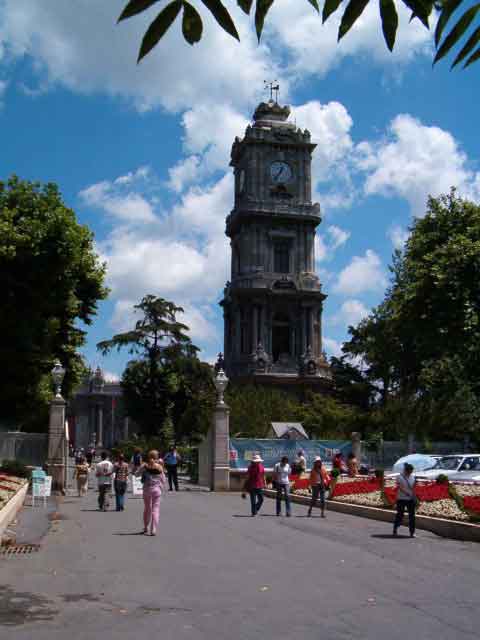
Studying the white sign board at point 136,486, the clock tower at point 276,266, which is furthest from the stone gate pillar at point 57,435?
the clock tower at point 276,266

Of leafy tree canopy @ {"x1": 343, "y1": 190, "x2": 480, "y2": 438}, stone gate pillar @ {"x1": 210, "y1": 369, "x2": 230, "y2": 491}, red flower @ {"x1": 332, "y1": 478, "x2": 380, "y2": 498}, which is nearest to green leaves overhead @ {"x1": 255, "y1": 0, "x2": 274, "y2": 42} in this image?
red flower @ {"x1": 332, "y1": 478, "x2": 380, "y2": 498}

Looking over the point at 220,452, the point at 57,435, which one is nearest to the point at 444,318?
the point at 220,452

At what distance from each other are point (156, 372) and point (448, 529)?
4131 centimetres

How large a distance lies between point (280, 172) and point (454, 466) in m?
47.0

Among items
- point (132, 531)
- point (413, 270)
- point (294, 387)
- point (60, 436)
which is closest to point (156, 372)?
point (294, 387)

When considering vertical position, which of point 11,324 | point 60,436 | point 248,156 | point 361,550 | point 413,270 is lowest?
point 361,550

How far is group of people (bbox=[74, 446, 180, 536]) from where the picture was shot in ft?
53.0

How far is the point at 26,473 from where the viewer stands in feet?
96.5

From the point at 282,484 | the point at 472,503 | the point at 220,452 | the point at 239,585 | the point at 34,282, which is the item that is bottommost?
the point at 239,585

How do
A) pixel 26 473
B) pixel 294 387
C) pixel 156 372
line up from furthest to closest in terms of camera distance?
1. pixel 294 387
2. pixel 156 372
3. pixel 26 473

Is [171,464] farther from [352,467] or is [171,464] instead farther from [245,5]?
[245,5]

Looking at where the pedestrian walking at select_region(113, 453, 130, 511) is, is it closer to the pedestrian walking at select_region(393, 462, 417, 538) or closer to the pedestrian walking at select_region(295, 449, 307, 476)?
the pedestrian walking at select_region(393, 462, 417, 538)

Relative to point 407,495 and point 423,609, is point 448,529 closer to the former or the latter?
point 407,495

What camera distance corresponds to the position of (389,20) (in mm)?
3473
